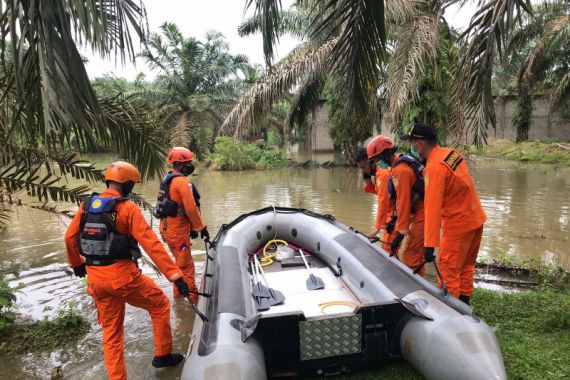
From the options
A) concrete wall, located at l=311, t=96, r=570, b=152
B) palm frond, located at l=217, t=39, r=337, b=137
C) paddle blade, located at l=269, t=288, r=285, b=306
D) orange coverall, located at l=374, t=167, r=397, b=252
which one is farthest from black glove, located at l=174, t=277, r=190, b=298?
concrete wall, located at l=311, t=96, r=570, b=152

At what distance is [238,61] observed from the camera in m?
22.5

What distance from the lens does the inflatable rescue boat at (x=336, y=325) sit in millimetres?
2412

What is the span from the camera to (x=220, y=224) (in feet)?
28.8

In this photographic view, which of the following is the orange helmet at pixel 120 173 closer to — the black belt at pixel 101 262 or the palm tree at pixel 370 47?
the black belt at pixel 101 262

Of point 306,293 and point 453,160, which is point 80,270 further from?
point 453,160

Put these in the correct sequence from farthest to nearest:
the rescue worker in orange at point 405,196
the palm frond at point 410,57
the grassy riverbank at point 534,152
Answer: the grassy riverbank at point 534,152, the palm frond at point 410,57, the rescue worker in orange at point 405,196

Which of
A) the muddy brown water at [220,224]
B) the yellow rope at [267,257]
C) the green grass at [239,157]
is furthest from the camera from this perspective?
the green grass at [239,157]

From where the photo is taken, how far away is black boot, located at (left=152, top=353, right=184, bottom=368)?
3.27 meters

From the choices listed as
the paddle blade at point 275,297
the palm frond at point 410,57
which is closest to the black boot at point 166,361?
the paddle blade at point 275,297

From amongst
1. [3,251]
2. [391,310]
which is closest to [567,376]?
[391,310]

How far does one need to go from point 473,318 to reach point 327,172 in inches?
635

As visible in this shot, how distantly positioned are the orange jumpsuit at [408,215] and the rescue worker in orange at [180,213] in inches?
78.1

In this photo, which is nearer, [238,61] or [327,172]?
[327,172]

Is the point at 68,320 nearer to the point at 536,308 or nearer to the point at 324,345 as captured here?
the point at 324,345
